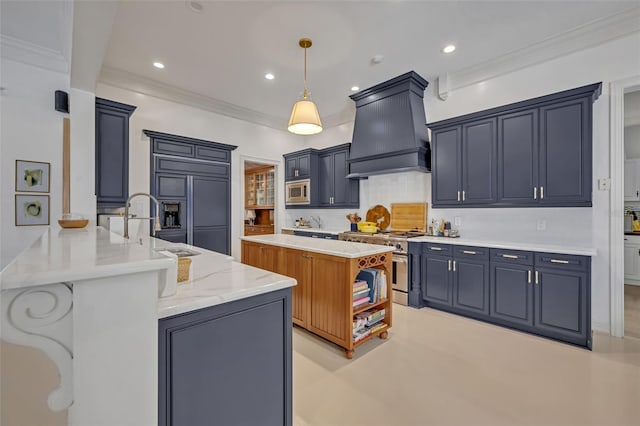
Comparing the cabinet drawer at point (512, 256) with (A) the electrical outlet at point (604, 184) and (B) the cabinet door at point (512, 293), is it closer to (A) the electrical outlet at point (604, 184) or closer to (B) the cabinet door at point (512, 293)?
(B) the cabinet door at point (512, 293)

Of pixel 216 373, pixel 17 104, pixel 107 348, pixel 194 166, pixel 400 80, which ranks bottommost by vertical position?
pixel 216 373

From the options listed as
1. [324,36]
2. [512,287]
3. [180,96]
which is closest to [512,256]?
[512,287]

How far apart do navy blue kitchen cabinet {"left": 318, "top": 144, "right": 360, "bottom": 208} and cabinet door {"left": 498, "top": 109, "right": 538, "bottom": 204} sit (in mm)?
2346

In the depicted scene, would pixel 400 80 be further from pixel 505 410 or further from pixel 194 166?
pixel 505 410

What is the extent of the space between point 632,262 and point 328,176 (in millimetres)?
5346

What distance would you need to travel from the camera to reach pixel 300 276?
2.81 meters

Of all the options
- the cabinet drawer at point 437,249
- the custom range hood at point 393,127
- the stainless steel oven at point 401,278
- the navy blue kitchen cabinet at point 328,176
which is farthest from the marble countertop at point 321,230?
the cabinet drawer at point 437,249

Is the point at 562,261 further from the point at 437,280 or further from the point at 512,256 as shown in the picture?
the point at 437,280

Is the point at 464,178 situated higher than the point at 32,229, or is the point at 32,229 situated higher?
the point at 464,178

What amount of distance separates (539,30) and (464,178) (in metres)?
1.71

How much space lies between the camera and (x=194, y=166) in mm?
4520

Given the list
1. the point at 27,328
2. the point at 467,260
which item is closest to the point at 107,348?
the point at 27,328

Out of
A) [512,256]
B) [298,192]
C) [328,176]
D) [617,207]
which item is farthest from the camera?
[298,192]

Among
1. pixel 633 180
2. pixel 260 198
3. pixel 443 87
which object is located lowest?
pixel 260 198
